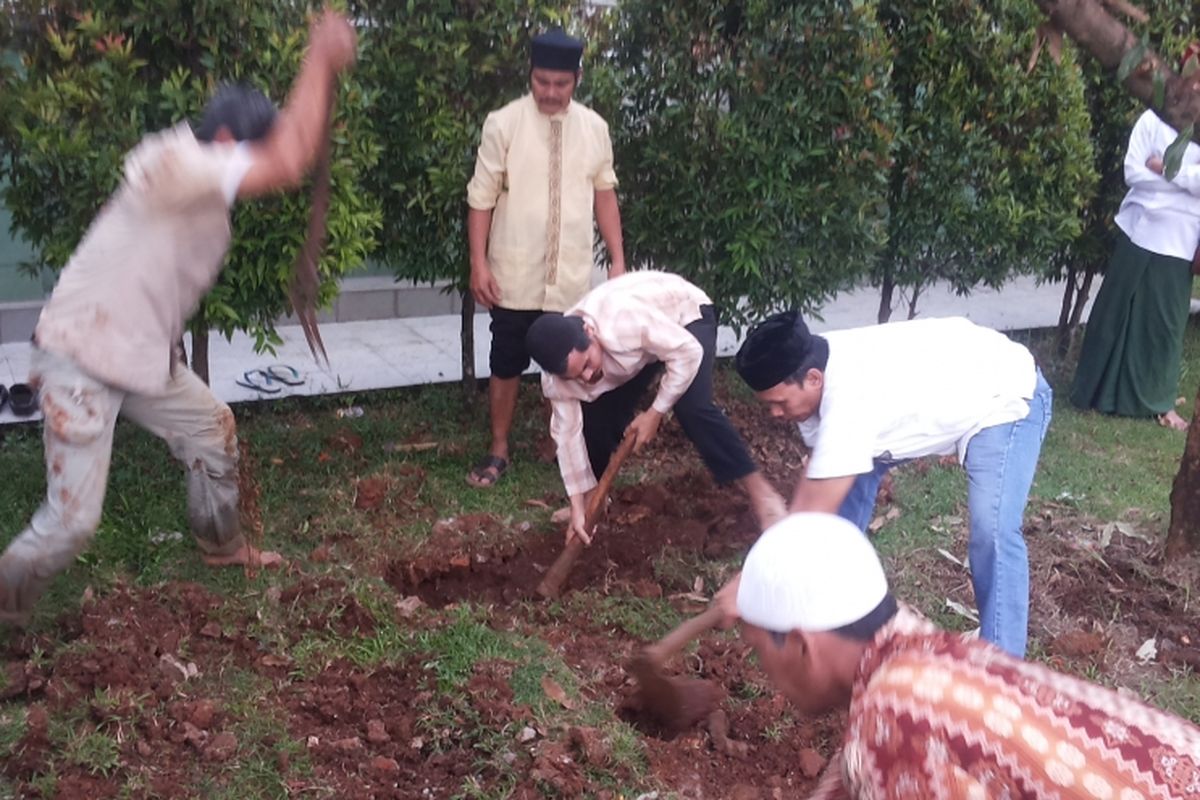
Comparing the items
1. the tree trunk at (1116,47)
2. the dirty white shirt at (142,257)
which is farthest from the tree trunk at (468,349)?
the tree trunk at (1116,47)

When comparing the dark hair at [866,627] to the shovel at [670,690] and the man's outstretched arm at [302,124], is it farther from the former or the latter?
the man's outstretched arm at [302,124]

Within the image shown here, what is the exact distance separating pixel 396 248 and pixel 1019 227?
3338 mm

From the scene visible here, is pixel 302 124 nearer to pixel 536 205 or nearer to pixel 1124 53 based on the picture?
pixel 536 205

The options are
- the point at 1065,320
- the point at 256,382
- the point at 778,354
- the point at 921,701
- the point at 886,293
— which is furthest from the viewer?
the point at 1065,320

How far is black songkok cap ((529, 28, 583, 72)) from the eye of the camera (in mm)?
4648

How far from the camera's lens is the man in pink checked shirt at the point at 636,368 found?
13.1 feet

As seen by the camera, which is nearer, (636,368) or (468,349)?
(636,368)

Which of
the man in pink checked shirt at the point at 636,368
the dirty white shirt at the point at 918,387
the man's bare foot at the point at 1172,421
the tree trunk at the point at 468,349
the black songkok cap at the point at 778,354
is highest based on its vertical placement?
the black songkok cap at the point at 778,354

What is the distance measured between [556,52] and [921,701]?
363 cm

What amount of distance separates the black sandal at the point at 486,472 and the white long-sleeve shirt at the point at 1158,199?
3.82 m

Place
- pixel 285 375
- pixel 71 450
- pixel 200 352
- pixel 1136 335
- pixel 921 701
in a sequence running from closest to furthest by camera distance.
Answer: pixel 921 701 < pixel 71 450 < pixel 200 352 < pixel 285 375 < pixel 1136 335

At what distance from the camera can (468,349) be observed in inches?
234

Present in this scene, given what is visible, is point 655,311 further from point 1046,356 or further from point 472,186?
point 1046,356

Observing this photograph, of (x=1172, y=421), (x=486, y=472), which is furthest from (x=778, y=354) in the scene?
(x=1172, y=421)
